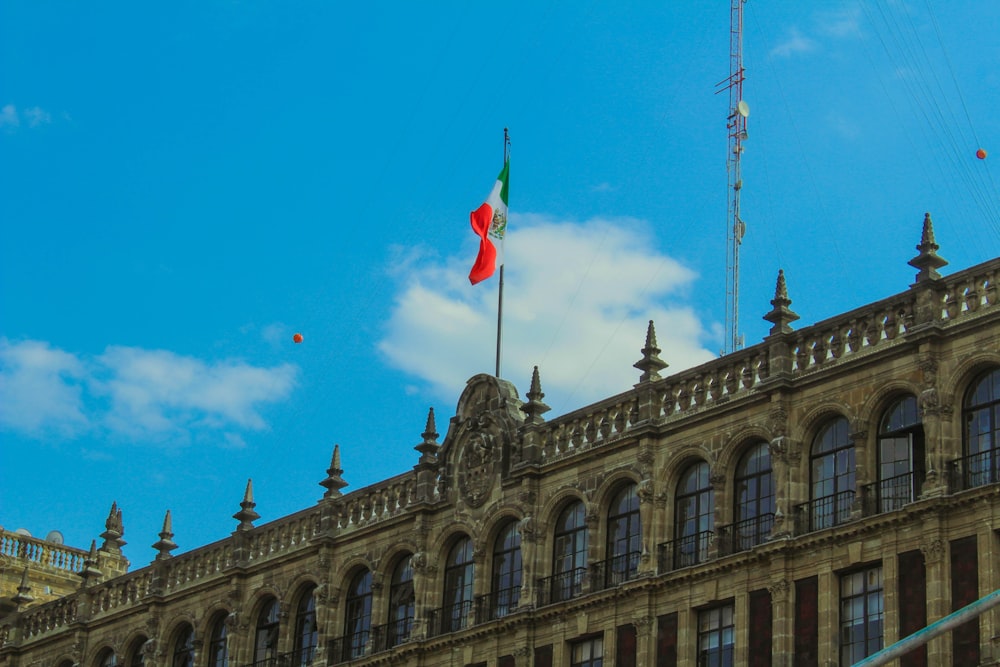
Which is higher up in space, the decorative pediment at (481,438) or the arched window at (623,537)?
the decorative pediment at (481,438)

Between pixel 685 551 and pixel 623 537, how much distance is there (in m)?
2.84

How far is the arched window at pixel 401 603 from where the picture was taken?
221 ft

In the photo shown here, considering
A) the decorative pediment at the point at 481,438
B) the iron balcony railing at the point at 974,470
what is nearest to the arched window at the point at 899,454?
the iron balcony railing at the point at 974,470

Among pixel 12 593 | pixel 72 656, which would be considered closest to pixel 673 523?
pixel 72 656

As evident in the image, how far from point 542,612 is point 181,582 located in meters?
21.3

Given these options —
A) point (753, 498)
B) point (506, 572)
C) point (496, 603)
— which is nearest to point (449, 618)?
point (496, 603)

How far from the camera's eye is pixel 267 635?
73.2 meters

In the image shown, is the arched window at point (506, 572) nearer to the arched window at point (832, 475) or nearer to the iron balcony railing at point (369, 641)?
the iron balcony railing at point (369, 641)

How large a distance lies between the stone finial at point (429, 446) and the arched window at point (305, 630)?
7.08 m

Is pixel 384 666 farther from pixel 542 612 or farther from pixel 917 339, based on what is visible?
pixel 917 339

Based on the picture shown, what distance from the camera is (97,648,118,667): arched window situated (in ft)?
263

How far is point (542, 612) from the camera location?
201 ft

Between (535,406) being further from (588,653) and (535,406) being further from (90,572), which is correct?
(90,572)

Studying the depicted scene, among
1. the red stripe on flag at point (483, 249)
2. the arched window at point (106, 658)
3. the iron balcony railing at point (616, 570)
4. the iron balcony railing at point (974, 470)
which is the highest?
the red stripe on flag at point (483, 249)
